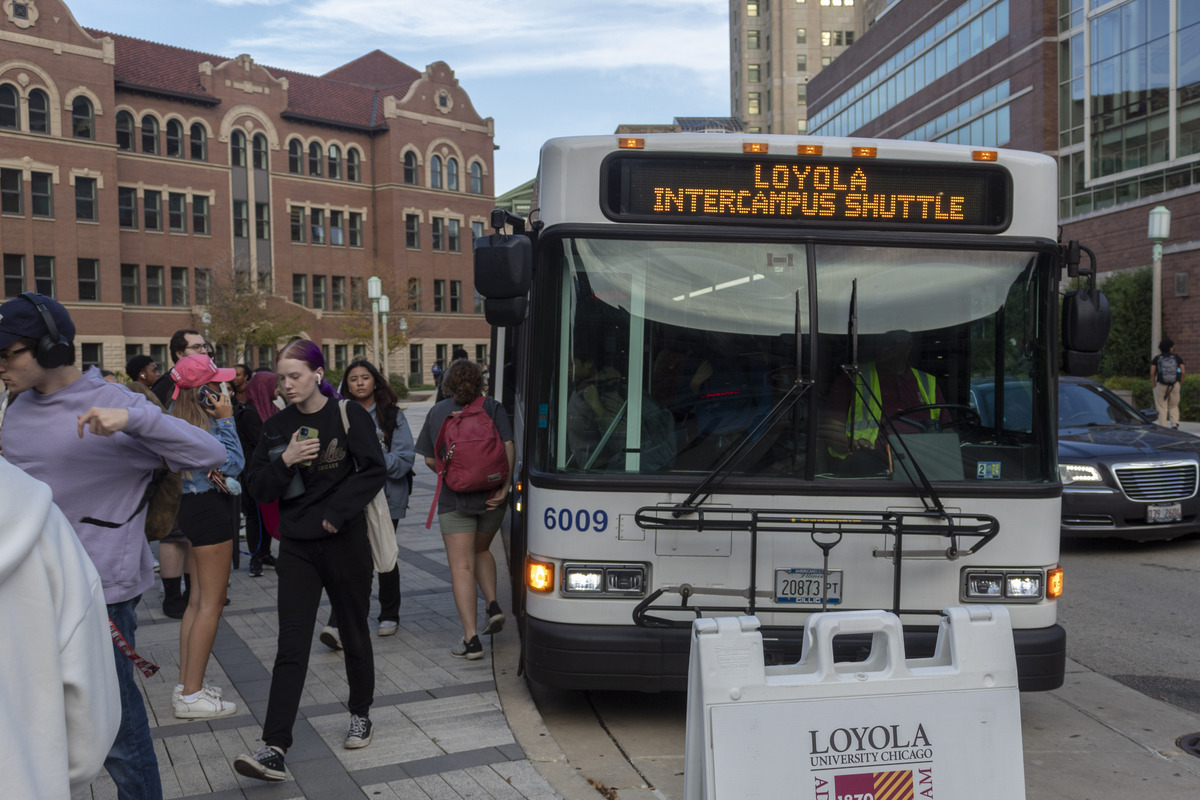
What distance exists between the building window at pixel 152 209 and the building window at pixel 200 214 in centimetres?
177

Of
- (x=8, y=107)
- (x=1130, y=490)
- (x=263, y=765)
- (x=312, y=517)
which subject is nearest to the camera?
(x=263, y=765)

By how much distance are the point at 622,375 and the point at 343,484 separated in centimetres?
135

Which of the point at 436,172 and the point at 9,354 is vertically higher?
the point at 436,172

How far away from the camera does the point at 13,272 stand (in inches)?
1877

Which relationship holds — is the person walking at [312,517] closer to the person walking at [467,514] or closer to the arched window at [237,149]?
the person walking at [467,514]

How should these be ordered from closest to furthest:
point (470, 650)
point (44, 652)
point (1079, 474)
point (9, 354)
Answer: point (44, 652), point (9, 354), point (470, 650), point (1079, 474)

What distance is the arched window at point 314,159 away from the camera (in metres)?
60.0

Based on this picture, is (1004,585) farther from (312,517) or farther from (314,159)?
(314,159)

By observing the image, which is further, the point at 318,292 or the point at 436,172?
the point at 436,172

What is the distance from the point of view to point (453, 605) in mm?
8211

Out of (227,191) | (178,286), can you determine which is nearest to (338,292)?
(227,191)

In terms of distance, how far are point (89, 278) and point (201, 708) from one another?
49.6m

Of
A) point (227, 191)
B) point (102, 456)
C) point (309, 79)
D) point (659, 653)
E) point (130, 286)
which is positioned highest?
point (309, 79)

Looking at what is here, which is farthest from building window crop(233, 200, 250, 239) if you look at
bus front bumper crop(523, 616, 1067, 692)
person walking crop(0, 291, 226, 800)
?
person walking crop(0, 291, 226, 800)
